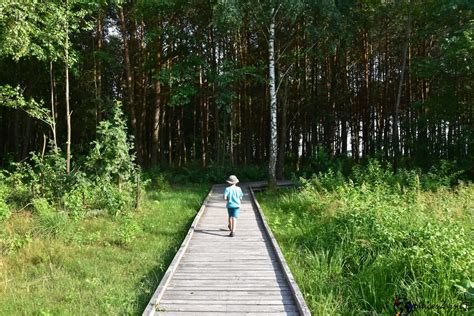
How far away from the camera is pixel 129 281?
6.89 metres

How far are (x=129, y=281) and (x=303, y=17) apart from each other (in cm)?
1770

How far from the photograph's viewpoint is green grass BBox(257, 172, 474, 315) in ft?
18.2

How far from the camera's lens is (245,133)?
30.3m

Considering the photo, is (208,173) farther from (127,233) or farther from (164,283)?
(164,283)

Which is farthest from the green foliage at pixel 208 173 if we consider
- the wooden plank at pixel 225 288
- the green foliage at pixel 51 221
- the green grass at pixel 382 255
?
the wooden plank at pixel 225 288

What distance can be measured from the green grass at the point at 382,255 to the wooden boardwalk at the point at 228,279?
375 mm

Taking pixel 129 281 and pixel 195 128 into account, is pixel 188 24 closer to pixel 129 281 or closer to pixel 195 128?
pixel 195 128

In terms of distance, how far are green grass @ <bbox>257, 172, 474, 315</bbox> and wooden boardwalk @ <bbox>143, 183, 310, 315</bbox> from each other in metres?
0.38

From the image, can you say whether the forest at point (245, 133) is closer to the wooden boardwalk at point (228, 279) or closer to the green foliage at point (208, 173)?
the green foliage at point (208, 173)

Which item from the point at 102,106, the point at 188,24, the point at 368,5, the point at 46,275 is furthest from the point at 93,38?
the point at 46,275

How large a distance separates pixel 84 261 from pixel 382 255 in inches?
210

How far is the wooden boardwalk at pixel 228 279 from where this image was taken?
543 centimetres

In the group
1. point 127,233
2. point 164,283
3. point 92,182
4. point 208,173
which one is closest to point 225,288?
point 164,283

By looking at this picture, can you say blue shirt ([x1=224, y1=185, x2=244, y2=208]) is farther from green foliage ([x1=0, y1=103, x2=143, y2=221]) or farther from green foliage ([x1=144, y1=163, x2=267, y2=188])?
green foliage ([x1=144, y1=163, x2=267, y2=188])
